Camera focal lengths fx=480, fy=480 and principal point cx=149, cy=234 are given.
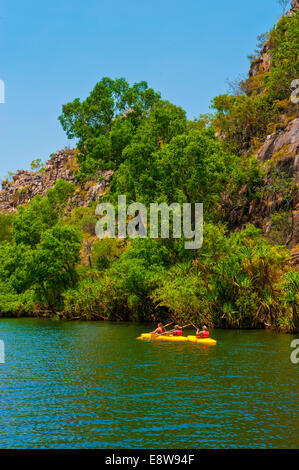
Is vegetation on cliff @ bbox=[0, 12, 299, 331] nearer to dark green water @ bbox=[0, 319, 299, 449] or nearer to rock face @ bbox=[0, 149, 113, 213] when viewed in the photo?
dark green water @ bbox=[0, 319, 299, 449]

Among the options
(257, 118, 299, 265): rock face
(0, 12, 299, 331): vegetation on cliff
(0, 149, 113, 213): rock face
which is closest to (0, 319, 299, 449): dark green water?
(0, 12, 299, 331): vegetation on cliff

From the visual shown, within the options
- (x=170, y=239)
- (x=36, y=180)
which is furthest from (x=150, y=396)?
(x=36, y=180)

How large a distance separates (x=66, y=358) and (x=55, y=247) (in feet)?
102

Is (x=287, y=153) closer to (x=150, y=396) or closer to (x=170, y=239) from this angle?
(x=170, y=239)

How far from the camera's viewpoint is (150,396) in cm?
1802

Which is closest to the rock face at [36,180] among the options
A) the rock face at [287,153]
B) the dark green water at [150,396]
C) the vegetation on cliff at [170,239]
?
the vegetation on cliff at [170,239]

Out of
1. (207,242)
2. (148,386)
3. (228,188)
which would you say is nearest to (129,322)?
(207,242)

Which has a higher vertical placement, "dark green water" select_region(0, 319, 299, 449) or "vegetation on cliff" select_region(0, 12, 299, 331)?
"vegetation on cliff" select_region(0, 12, 299, 331)

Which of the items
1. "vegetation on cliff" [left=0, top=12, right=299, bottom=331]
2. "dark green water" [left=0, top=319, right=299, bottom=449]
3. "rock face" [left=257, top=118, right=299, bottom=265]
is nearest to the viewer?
"dark green water" [left=0, top=319, right=299, bottom=449]

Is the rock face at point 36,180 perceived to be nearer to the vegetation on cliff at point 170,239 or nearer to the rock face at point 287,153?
the vegetation on cliff at point 170,239

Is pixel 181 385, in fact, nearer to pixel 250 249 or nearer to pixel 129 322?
pixel 250 249

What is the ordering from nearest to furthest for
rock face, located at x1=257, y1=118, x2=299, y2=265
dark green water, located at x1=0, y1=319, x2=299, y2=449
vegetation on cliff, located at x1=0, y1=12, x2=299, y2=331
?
1. dark green water, located at x1=0, y1=319, x2=299, y2=449
2. vegetation on cliff, located at x1=0, y1=12, x2=299, y2=331
3. rock face, located at x1=257, y1=118, x2=299, y2=265

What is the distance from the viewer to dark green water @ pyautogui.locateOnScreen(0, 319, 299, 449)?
13.6m

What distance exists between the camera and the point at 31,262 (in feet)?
187
